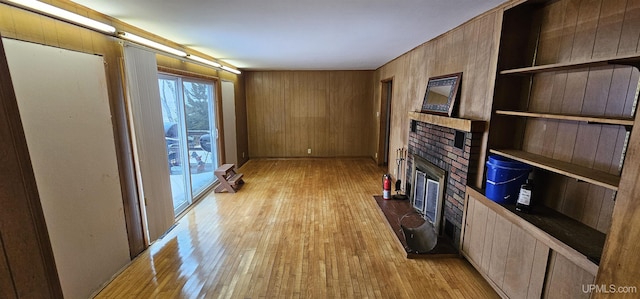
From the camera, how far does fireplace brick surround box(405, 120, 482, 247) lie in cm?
248

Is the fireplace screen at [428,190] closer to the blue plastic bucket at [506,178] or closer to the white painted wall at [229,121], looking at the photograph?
the blue plastic bucket at [506,178]

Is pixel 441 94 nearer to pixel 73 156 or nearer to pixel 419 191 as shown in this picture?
pixel 419 191

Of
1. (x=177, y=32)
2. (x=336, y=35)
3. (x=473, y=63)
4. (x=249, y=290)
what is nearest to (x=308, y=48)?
(x=336, y=35)

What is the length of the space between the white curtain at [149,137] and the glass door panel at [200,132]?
97cm

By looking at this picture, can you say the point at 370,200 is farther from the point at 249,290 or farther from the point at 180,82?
the point at 180,82

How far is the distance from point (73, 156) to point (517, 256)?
3385 mm

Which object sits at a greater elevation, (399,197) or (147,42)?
(147,42)

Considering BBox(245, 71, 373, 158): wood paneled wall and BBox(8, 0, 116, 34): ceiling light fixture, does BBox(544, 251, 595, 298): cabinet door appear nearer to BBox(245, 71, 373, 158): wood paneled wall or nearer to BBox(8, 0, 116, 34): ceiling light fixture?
BBox(8, 0, 116, 34): ceiling light fixture

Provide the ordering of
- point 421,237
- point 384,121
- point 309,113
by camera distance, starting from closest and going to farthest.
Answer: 1. point 421,237
2. point 384,121
3. point 309,113

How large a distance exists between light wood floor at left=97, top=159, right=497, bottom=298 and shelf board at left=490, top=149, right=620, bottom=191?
3.81ft

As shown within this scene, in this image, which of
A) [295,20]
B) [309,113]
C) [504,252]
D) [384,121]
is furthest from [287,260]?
[309,113]

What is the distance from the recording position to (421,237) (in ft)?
9.92

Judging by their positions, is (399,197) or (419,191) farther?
(399,197)

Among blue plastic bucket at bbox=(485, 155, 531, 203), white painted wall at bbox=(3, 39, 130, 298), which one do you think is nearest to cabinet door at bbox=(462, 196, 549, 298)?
blue plastic bucket at bbox=(485, 155, 531, 203)
